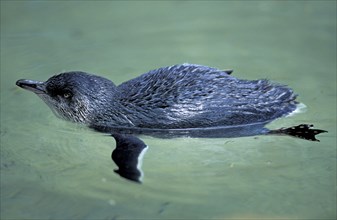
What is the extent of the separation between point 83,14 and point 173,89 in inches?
150

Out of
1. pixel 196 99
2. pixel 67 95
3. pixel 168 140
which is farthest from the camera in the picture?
pixel 67 95

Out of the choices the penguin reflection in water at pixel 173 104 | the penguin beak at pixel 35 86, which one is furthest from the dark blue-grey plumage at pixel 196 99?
the penguin beak at pixel 35 86

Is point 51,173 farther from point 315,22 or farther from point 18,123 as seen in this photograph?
point 315,22

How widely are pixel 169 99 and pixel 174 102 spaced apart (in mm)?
57

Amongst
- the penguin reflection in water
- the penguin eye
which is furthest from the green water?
the penguin eye

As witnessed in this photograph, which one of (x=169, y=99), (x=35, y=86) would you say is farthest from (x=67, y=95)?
(x=169, y=99)

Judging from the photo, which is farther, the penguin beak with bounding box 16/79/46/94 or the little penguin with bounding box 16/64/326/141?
the penguin beak with bounding box 16/79/46/94

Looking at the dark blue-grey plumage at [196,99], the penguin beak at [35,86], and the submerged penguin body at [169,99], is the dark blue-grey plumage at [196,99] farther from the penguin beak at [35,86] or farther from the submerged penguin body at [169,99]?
the penguin beak at [35,86]

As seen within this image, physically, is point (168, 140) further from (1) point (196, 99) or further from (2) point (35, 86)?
(2) point (35, 86)

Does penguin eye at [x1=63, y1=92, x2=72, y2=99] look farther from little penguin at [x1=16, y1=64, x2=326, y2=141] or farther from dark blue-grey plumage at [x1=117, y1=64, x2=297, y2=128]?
dark blue-grey plumage at [x1=117, y1=64, x2=297, y2=128]

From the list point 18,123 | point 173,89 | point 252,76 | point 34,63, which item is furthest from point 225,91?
point 34,63

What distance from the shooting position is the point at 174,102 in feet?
20.3

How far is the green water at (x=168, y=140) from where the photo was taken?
17.1 feet

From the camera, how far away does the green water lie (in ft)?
17.1
